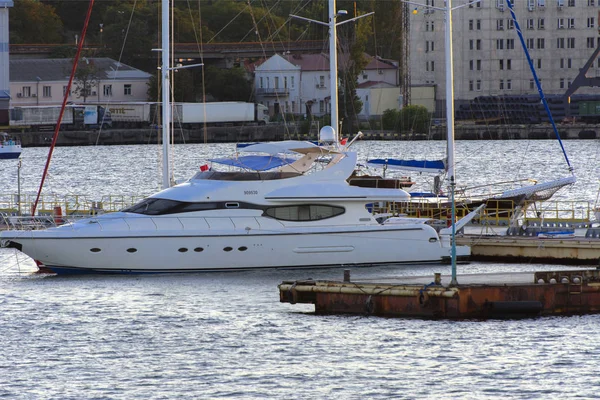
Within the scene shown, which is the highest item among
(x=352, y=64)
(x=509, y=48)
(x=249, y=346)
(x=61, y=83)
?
(x=509, y=48)

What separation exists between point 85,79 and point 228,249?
101 meters

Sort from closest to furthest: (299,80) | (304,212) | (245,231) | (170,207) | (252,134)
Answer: (170,207) < (245,231) < (304,212) < (252,134) < (299,80)

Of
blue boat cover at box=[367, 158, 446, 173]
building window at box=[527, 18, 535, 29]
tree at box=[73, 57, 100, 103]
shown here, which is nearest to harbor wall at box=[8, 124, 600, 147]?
tree at box=[73, 57, 100, 103]

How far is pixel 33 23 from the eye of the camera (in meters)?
154

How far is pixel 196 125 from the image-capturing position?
5217 inches

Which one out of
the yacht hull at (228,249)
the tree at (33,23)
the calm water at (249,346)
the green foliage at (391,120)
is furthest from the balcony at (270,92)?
the yacht hull at (228,249)

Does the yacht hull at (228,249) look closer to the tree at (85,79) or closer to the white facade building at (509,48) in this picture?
the white facade building at (509,48)

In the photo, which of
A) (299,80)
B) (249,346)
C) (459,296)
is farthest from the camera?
(299,80)

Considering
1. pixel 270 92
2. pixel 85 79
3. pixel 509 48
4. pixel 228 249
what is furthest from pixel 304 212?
pixel 85 79

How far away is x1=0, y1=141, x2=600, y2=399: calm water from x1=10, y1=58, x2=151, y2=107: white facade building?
329ft

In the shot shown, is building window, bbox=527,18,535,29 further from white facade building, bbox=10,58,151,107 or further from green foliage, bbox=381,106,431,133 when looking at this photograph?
white facade building, bbox=10,58,151,107

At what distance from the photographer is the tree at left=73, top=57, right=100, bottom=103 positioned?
447 ft

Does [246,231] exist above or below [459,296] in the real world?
above

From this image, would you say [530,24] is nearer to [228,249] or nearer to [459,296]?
[228,249]
